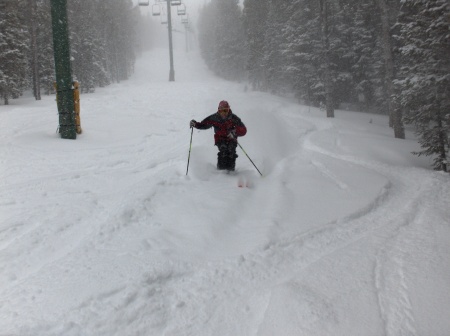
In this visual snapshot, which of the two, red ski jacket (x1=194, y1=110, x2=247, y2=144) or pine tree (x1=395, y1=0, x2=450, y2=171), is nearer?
red ski jacket (x1=194, y1=110, x2=247, y2=144)

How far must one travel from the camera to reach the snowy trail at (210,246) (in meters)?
3.11

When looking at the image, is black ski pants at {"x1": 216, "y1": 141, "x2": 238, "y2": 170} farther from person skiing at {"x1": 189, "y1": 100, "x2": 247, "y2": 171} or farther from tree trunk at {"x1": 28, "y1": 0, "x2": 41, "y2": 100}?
tree trunk at {"x1": 28, "y1": 0, "x2": 41, "y2": 100}

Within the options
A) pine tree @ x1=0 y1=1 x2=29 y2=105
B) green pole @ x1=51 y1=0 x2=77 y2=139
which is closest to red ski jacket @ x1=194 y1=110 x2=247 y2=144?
green pole @ x1=51 y1=0 x2=77 y2=139

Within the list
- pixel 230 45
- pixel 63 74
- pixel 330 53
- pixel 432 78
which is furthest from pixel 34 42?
pixel 230 45

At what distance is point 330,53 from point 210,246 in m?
23.2

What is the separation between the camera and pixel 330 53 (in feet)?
79.3

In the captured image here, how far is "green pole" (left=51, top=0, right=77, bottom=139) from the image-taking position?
9531 mm

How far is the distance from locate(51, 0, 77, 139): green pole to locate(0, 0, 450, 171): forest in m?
10.7

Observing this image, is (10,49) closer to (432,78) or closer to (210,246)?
(210,246)

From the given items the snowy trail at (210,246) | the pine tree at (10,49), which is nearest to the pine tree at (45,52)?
the pine tree at (10,49)

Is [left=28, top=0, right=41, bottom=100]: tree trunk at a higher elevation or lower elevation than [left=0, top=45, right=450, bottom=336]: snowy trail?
higher

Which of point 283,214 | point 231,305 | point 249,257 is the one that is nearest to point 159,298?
point 231,305

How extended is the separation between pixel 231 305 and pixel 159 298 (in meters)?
0.73

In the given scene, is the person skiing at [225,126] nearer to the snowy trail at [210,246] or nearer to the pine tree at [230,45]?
the snowy trail at [210,246]
